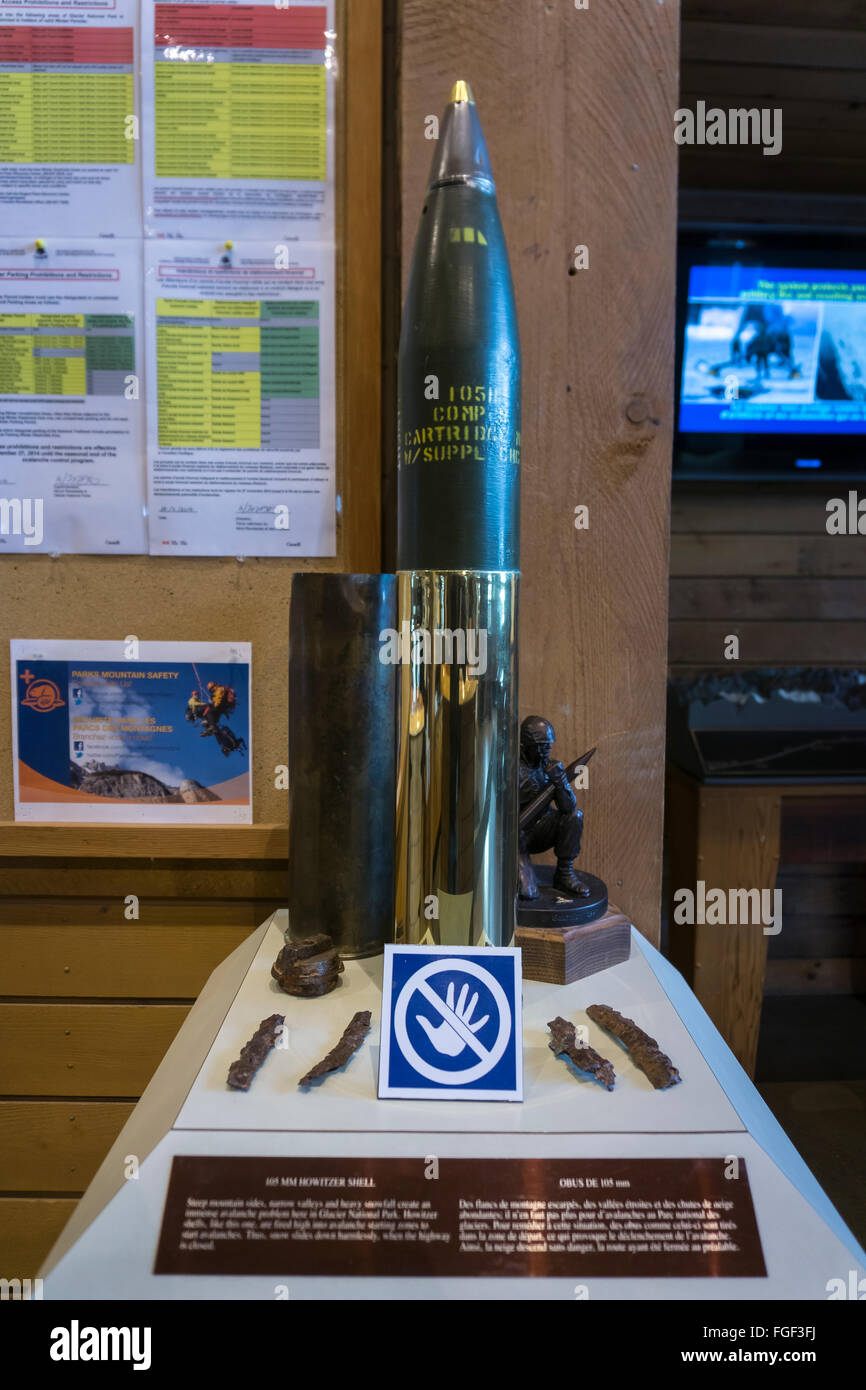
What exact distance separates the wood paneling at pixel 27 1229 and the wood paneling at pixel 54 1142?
15 mm

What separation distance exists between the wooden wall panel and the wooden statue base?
0.23 m

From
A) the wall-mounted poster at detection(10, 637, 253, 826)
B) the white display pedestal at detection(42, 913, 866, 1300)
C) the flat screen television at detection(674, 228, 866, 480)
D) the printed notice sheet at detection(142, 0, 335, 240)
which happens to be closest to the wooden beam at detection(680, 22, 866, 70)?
the flat screen television at detection(674, 228, 866, 480)

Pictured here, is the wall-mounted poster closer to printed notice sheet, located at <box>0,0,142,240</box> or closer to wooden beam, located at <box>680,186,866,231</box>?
printed notice sheet, located at <box>0,0,142,240</box>

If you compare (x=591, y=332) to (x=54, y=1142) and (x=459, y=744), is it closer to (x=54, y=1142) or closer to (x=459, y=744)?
(x=459, y=744)

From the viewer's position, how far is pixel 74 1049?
3.55 ft

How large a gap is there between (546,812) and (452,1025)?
229 mm

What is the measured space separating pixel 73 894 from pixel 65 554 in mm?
402

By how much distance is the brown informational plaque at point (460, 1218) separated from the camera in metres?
0.48

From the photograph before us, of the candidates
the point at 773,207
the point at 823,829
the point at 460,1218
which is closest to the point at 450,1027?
the point at 460,1218

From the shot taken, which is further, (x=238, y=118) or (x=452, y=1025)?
(x=238, y=118)

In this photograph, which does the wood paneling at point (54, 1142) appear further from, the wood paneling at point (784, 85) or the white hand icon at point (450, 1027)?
the wood paneling at point (784, 85)

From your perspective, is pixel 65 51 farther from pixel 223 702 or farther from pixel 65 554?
pixel 223 702

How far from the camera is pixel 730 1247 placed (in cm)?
49

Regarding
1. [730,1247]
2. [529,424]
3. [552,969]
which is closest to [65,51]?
[529,424]
